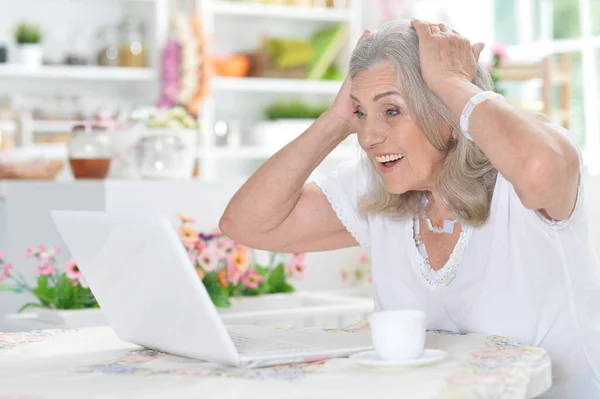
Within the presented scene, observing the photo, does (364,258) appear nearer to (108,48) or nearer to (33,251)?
(33,251)

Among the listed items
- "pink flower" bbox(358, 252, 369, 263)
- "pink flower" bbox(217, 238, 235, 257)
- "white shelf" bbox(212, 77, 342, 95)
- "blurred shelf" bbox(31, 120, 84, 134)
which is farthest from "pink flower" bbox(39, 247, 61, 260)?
"white shelf" bbox(212, 77, 342, 95)

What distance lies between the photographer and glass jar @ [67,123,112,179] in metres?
3.00

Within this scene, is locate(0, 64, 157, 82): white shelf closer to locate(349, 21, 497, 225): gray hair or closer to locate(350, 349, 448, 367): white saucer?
locate(349, 21, 497, 225): gray hair

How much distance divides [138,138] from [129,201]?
0.22 metres

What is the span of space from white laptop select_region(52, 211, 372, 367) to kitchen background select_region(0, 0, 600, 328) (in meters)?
2.91

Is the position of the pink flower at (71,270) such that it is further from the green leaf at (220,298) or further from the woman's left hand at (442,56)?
the woman's left hand at (442,56)

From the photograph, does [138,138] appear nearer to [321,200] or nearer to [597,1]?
[321,200]

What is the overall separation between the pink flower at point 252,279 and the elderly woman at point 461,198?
913mm

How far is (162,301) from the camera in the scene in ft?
4.42

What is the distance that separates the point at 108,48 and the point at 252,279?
117 inches

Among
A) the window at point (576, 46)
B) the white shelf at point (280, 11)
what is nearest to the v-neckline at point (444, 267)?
the window at point (576, 46)

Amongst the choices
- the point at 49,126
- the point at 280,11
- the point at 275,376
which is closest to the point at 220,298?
the point at 275,376

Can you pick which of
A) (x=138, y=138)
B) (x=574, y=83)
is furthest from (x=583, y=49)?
(x=138, y=138)

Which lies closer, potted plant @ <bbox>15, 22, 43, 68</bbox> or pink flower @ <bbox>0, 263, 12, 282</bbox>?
pink flower @ <bbox>0, 263, 12, 282</bbox>
